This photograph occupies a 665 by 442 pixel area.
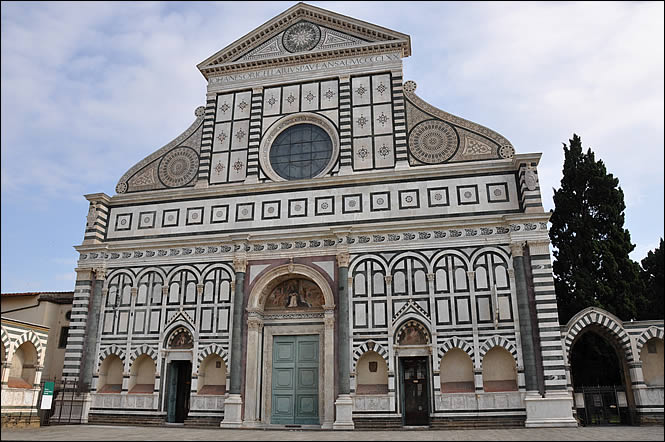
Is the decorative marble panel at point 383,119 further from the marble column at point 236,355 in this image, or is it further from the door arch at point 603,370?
the door arch at point 603,370

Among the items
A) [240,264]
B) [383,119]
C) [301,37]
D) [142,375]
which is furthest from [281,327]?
[301,37]

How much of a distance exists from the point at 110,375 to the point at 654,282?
69.7 feet

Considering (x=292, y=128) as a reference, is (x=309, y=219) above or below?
below

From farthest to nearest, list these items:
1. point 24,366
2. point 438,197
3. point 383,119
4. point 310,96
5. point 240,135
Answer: point 240,135 → point 310,96 → point 383,119 → point 438,197 → point 24,366

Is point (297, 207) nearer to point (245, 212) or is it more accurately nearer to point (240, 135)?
point (245, 212)

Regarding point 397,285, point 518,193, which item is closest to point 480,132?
point 518,193

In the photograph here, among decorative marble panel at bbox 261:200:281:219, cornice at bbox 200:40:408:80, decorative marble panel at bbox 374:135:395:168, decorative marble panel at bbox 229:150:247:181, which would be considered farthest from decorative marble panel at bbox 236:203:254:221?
cornice at bbox 200:40:408:80

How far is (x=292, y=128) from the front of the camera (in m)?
21.0

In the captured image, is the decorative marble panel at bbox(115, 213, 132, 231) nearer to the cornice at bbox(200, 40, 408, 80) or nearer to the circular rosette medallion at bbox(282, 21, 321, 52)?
the cornice at bbox(200, 40, 408, 80)

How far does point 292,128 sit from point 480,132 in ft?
23.1

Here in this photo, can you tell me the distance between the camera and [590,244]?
2050cm

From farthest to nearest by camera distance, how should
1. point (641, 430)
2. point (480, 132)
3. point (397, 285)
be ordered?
point (480, 132)
point (397, 285)
point (641, 430)

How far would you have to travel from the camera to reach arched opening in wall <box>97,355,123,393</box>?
18.9 m

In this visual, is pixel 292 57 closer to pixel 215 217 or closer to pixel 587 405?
pixel 215 217
